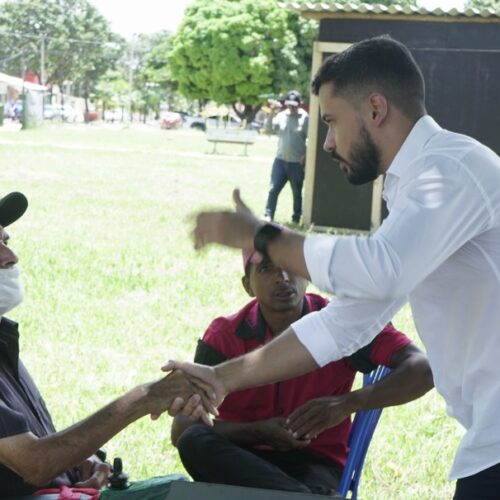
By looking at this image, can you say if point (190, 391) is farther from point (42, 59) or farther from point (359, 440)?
point (42, 59)

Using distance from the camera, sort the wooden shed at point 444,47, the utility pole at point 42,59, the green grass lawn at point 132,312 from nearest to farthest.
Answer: the green grass lawn at point 132,312, the wooden shed at point 444,47, the utility pole at point 42,59

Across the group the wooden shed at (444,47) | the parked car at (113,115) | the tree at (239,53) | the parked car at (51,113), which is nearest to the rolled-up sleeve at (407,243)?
the wooden shed at (444,47)

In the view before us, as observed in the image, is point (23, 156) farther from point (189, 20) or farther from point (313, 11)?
point (189, 20)

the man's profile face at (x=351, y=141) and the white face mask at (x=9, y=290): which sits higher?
the man's profile face at (x=351, y=141)

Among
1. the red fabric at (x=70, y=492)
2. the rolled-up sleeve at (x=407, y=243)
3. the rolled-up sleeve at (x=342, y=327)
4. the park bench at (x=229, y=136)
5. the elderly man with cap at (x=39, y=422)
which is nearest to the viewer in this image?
the rolled-up sleeve at (x=407, y=243)

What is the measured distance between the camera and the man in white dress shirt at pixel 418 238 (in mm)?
2084

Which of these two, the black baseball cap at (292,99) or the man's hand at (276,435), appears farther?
the black baseball cap at (292,99)

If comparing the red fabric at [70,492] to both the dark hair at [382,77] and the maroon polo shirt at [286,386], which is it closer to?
the maroon polo shirt at [286,386]

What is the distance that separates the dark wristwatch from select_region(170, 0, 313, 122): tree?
4988cm

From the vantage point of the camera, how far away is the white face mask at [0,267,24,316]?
3135 millimetres

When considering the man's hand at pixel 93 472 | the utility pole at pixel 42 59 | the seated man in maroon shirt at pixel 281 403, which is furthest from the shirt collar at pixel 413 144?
the utility pole at pixel 42 59

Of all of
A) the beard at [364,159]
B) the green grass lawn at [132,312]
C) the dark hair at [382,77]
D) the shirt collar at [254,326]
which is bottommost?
the green grass lawn at [132,312]

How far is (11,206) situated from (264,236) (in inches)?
58.4

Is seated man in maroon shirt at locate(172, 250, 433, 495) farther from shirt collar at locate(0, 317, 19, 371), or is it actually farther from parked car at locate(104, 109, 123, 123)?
parked car at locate(104, 109, 123, 123)
